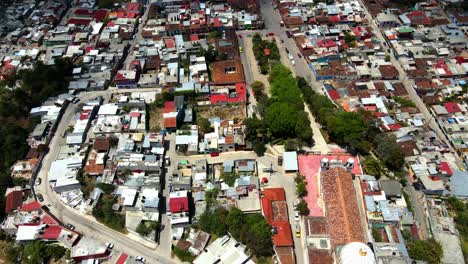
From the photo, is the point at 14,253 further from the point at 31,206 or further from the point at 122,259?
the point at 122,259

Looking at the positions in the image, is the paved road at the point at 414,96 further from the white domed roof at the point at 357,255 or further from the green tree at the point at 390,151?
the white domed roof at the point at 357,255

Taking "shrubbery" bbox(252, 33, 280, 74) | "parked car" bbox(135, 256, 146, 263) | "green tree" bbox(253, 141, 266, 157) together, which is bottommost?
"parked car" bbox(135, 256, 146, 263)

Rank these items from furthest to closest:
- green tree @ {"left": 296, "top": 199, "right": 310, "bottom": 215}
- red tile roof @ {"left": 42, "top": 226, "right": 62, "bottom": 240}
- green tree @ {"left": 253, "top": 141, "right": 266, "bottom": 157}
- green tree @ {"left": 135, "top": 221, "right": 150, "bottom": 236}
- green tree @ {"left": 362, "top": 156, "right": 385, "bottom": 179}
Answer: green tree @ {"left": 253, "top": 141, "right": 266, "bottom": 157}, green tree @ {"left": 362, "top": 156, "right": 385, "bottom": 179}, green tree @ {"left": 296, "top": 199, "right": 310, "bottom": 215}, red tile roof @ {"left": 42, "top": 226, "right": 62, "bottom": 240}, green tree @ {"left": 135, "top": 221, "right": 150, "bottom": 236}

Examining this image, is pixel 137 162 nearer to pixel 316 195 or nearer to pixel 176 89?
pixel 176 89

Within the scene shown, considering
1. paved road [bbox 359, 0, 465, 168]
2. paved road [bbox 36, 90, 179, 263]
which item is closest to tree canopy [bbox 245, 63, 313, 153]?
paved road [bbox 36, 90, 179, 263]

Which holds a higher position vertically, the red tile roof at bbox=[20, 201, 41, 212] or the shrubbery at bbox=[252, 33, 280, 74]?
the shrubbery at bbox=[252, 33, 280, 74]

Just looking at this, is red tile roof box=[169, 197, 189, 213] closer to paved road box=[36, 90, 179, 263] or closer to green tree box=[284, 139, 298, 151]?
paved road box=[36, 90, 179, 263]

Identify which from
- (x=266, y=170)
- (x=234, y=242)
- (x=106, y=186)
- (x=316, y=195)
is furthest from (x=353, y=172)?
(x=106, y=186)

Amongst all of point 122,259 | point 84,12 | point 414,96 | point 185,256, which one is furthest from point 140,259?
point 84,12
